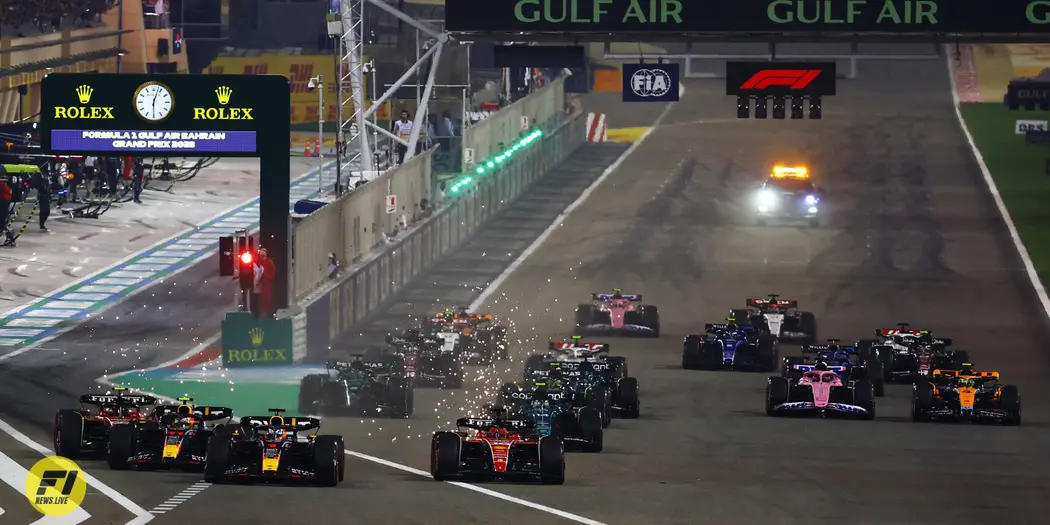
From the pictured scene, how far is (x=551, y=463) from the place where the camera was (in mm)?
27438

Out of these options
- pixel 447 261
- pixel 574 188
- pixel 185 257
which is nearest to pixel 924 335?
pixel 447 261

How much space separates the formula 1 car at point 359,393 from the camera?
3362 centimetres

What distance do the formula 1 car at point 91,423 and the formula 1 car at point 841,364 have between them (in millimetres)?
11277

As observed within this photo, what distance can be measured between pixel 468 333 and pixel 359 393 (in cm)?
648

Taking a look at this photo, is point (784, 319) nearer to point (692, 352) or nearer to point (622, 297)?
point (622, 297)

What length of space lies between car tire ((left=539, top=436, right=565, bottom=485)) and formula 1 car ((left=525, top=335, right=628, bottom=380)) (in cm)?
719

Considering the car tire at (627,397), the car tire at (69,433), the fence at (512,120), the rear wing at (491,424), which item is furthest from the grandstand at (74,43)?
the rear wing at (491,424)

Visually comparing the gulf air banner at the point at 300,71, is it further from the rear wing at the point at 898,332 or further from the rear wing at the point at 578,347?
the rear wing at the point at 578,347

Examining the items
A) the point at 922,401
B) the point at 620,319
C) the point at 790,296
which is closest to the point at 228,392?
the point at 620,319

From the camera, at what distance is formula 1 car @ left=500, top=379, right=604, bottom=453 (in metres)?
30.3

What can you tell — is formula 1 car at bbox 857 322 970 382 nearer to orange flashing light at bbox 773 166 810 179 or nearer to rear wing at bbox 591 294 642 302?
rear wing at bbox 591 294 642 302

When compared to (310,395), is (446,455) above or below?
below

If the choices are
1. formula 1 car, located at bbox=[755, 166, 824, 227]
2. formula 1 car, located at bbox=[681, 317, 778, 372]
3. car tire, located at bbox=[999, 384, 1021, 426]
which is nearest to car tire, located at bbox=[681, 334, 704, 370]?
formula 1 car, located at bbox=[681, 317, 778, 372]

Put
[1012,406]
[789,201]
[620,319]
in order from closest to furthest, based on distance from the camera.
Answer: [1012,406]
[620,319]
[789,201]
